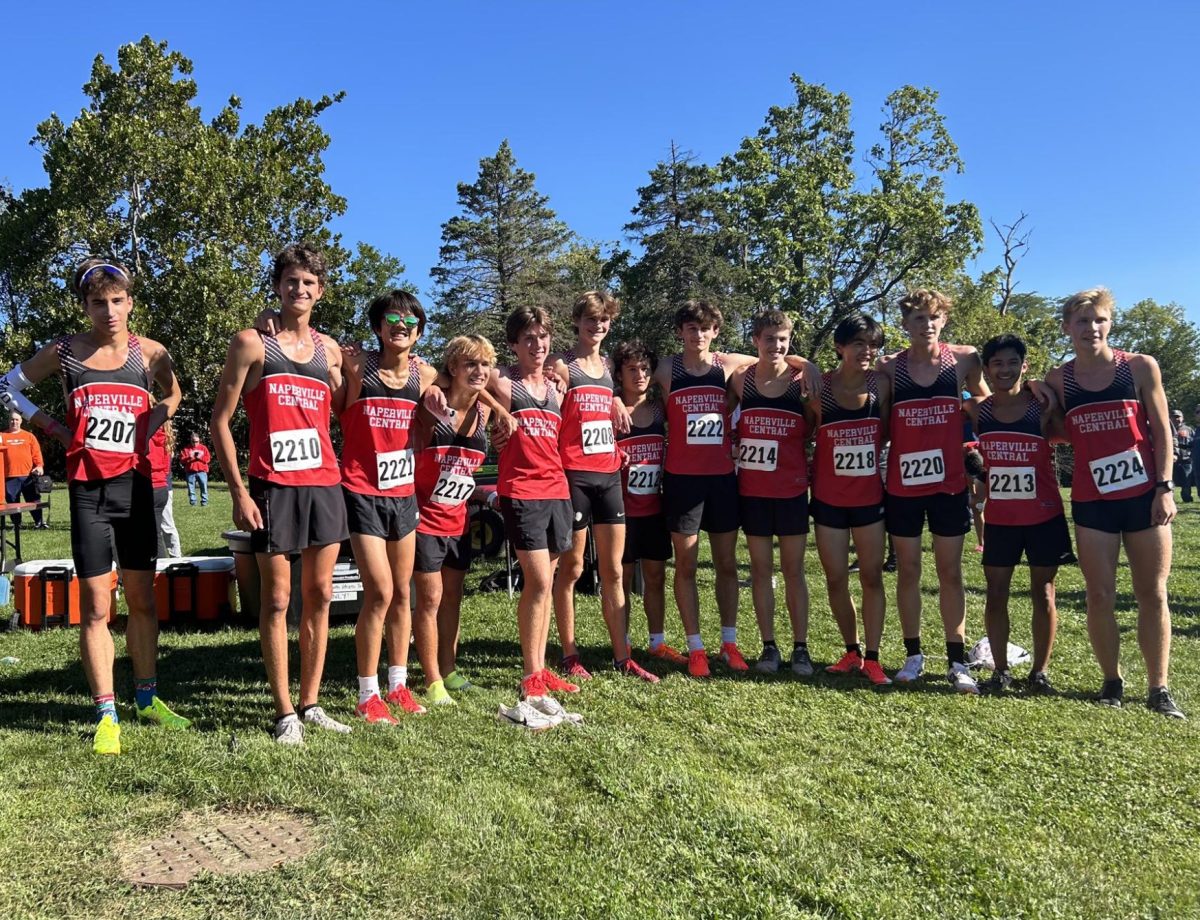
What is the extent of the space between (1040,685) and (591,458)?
2.97 meters

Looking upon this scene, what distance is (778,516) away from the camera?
5.41 m

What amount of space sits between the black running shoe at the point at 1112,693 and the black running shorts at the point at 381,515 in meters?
3.93

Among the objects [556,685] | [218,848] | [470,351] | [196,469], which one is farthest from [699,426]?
[196,469]

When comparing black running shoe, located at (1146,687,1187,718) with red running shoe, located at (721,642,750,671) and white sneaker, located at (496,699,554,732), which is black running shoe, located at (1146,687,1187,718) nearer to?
red running shoe, located at (721,642,750,671)

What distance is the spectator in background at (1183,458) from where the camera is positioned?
20078 millimetres

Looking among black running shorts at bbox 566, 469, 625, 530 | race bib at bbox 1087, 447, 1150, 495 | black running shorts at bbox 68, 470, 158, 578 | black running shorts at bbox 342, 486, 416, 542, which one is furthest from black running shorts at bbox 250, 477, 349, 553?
race bib at bbox 1087, 447, 1150, 495

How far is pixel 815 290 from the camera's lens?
31.2m

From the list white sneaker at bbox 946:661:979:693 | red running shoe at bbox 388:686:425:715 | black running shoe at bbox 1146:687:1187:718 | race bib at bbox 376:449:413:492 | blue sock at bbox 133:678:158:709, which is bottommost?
black running shoe at bbox 1146:687:1187:718

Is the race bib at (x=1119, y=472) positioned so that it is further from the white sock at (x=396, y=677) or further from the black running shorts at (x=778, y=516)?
the white sock at (x=396, y=677)

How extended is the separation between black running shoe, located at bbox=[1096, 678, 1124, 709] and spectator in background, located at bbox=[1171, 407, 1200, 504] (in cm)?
1754

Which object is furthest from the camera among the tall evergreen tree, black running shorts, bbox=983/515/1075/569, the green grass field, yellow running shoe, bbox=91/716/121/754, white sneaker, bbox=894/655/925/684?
the tall evergreen tree

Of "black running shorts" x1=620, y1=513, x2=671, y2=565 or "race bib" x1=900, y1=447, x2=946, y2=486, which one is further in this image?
"black running shorts" x1=620, y1=513, x2=671, y2=565

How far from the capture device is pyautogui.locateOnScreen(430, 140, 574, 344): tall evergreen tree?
38688 mm

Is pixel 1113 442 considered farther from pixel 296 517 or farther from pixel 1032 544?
pixel 296 517
